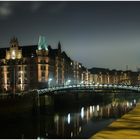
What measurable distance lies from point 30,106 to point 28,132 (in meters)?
20.6

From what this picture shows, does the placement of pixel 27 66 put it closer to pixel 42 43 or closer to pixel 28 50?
pixel 28 50

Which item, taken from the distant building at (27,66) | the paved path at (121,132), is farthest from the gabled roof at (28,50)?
the paved path at (121,132)

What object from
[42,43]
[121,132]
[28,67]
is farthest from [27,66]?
[121,132]

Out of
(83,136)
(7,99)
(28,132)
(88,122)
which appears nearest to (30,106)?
(7,99)

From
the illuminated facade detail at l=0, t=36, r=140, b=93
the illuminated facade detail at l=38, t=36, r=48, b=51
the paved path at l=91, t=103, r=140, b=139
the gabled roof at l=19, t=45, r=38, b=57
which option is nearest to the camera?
the paved path at l=91, t=103, r=140, b=139

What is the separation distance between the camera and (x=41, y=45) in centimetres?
10250

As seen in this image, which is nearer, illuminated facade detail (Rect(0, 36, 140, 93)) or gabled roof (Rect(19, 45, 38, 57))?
illuminated facade detail (Rect(0, 36, 140, 93))

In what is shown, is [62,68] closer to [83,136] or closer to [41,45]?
[41,45]

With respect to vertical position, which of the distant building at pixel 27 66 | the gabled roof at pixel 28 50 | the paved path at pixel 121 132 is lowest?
the paved path at pixel 121 132

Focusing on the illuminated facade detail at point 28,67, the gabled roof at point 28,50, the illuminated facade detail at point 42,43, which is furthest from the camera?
the illuminated facade detail at point 42,43

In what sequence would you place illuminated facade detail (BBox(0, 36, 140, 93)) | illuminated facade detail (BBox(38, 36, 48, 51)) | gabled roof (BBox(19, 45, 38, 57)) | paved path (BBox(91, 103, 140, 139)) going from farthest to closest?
1. illuminated facade detail (BBox(38, 36, 48, 51))
2. gabled roof (BBox(19, 45, 38, 57))
3. illuminated facade detail (BBox(0, 36, 140, 93))
4. paved path (BBox(91, 103, 140, 139))

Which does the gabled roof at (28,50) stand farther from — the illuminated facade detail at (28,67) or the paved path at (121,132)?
the paved path at (121,132)

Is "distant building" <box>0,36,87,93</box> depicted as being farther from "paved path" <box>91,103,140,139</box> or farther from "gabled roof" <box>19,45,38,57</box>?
"paved path" <box>91,103,140,139</box>

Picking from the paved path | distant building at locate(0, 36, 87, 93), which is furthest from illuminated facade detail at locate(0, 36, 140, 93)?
the paved path
